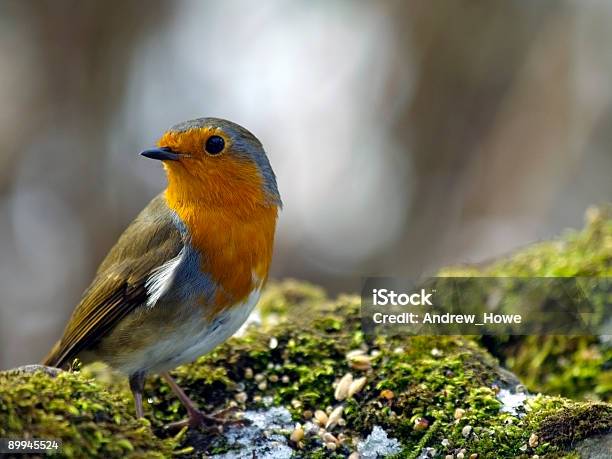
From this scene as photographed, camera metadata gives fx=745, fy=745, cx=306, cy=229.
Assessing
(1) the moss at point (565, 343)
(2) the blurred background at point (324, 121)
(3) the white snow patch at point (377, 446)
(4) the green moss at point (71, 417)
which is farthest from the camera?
(2) the blurred background at point (324, 121)

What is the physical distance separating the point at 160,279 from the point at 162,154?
0.55 metres

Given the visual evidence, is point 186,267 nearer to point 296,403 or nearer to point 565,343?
point 296,403

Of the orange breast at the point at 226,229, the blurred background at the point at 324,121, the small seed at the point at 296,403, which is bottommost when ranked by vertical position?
the small seed at the point at 296,403

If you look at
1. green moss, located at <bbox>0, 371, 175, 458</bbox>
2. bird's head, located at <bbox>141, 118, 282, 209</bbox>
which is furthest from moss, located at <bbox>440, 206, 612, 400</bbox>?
green moss, located at <bbox>0, 371, 175, 458</bbox>

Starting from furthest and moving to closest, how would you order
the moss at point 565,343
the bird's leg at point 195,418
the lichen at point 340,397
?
the moss at point 565,343, the bird's leg at point 195,418, the lichen at point 340,397

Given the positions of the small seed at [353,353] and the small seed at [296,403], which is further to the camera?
the small seed at [353,353]

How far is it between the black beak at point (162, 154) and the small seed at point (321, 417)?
1.24 metres

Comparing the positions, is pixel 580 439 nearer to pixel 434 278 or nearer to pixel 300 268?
pixel 434 278

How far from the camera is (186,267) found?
303 centimetres

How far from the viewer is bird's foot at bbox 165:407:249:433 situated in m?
2.96

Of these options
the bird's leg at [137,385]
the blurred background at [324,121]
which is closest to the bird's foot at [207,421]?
the bird's leg at [137,385]

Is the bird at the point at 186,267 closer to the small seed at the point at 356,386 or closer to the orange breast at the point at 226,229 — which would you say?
the orange breast at the point at 226,229

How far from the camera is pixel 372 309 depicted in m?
3.77

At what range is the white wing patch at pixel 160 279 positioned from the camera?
3.01 m
